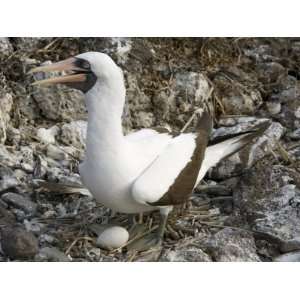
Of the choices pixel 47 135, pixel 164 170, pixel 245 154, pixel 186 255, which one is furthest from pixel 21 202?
pixel 245 154

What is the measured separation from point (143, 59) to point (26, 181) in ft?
3.92

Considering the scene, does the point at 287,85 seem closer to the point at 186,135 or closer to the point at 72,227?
the point at 186,135

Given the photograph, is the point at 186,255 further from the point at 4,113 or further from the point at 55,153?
the point at 4,113

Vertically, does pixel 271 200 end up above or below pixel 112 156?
below

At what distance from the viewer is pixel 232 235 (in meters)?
4.22

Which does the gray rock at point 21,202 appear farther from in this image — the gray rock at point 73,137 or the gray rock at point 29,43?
the gray rock at point 29,43

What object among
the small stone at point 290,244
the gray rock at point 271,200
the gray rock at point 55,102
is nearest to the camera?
the small stone at point 290,244

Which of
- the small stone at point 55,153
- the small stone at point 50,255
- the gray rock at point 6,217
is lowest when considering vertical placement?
the small stone at point 50,255

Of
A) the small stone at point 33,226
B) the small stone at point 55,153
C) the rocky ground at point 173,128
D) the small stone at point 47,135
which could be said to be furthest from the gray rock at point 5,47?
the small stone at point 33,226

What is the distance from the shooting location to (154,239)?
13.9 feet

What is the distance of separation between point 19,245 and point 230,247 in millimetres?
1177

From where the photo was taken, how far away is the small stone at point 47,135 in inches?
190

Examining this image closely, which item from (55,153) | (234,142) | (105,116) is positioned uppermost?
(105,116)

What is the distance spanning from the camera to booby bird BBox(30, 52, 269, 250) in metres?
3.91
